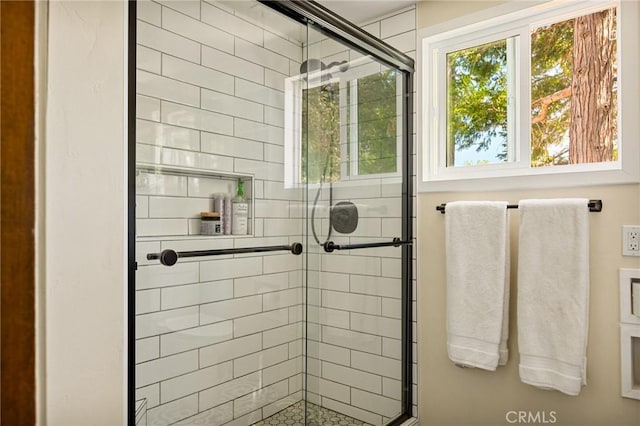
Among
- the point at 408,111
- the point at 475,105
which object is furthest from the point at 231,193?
the point at 475,105

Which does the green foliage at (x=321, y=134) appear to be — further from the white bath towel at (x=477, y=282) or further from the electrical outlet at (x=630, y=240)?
the electrical outlet at (x=630, y=240)

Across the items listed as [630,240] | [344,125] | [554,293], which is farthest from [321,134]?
[630,240]

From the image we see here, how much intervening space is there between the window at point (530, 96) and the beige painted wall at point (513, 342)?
8 cm

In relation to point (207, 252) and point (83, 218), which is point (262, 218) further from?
point (83, 218)

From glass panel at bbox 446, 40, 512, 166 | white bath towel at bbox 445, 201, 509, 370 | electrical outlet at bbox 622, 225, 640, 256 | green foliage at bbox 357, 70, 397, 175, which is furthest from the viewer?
glass panel at bbox 446, 40, 512, 166

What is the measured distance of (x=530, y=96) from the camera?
1.86 m

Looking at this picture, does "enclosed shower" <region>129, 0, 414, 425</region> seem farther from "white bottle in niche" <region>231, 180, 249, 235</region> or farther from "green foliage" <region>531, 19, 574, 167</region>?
"green foliage" <region>531, 19, 574, 167</region>

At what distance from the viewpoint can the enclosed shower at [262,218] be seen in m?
1.22

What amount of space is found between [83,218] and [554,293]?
1.64 metres

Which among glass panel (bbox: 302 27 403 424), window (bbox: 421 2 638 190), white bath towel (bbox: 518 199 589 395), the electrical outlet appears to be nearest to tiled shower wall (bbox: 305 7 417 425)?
glass panel (bbox: 302 27 403 424)

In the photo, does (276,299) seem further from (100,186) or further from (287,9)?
(287,9)

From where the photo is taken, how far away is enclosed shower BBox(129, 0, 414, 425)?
1221 millimetres

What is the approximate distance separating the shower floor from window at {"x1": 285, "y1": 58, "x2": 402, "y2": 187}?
0.88 meters

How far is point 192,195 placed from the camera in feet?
4.34
